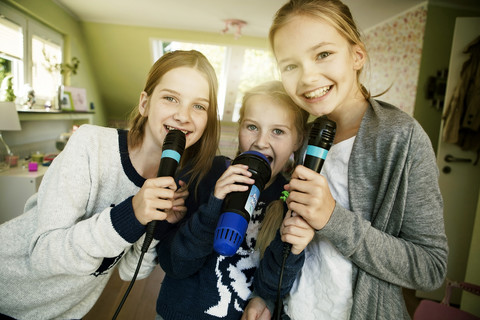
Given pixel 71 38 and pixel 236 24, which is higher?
pixel 236 24

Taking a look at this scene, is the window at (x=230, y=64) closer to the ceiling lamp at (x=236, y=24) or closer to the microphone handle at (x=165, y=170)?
the ceiling lamp at (x=236, y=24)

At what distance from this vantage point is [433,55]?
2980 millimetres

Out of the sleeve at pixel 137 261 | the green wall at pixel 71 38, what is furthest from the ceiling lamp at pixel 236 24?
the sleeve at pixel 137 261

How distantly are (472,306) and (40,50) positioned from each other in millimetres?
4861

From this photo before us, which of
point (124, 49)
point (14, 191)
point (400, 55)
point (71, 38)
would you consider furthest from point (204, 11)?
point (14, 191)

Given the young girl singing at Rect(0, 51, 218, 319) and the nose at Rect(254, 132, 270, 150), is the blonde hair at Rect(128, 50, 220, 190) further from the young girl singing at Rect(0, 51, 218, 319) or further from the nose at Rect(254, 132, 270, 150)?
the nose at Rect(254, 132, 270, 150)

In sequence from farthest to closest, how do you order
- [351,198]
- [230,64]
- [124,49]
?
1. [230,64]
2. [124,49]
3. [351,198]

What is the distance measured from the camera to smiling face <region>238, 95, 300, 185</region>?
2.82 ft

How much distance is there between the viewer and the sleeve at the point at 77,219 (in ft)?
2.08

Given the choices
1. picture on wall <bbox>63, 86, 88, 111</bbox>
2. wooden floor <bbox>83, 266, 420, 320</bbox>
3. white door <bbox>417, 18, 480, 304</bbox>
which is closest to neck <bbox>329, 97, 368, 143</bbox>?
wooden floor <bbox>83, 266, 420, 320</bbox>

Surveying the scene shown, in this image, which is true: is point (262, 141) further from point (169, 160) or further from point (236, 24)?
point (236, 24)

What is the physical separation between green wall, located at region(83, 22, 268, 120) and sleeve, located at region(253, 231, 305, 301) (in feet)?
14.7

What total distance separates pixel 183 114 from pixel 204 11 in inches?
141

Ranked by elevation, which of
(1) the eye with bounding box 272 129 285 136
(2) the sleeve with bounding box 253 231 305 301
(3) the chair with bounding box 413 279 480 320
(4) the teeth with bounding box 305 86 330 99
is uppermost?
(4) the teeth with bounding box 305 86 330 99
